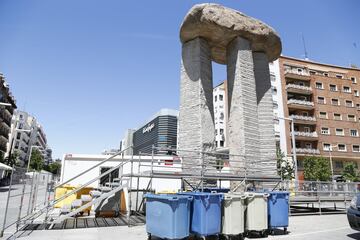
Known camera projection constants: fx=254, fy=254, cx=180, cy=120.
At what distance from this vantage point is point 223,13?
1525 centimetres

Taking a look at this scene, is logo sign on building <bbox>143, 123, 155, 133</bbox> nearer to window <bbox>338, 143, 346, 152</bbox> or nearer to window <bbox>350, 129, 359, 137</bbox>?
window <bbox>338, 143, 346, 152</bbox>

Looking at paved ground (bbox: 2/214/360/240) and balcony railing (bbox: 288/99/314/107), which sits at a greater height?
balcony railing (bbox: 288/99/314/107)

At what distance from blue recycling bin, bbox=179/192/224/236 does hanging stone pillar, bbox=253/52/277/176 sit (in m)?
8.15

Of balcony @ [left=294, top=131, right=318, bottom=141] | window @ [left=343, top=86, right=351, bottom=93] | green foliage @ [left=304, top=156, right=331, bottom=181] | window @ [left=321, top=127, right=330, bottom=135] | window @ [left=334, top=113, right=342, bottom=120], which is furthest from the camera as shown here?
window @ [left=343, top=86, right=351, bottom=93]

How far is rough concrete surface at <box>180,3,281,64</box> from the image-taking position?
15.0 meters

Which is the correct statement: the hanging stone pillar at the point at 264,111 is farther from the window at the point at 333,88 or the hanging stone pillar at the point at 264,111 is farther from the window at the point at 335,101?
the window at the point at 333,88

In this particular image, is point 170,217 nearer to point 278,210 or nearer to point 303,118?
point 278,210

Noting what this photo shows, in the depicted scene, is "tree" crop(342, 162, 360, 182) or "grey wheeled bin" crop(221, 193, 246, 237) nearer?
"grey wheeled bin" crop(221, 193, 246, 237)

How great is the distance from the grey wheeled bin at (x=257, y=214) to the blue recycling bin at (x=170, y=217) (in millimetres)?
1945

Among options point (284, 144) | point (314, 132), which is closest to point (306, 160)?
point (284, 144)

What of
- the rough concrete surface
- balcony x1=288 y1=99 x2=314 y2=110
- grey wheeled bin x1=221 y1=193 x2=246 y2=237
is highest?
balcony x1=288 y1=99 x2=314 y2=110

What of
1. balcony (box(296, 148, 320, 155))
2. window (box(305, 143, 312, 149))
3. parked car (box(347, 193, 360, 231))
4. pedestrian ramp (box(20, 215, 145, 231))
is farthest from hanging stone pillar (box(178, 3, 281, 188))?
window (box(305, 143, 312, 149))

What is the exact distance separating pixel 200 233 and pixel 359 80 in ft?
199

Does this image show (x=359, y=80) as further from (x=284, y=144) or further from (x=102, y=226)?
(x=102, y=226)
